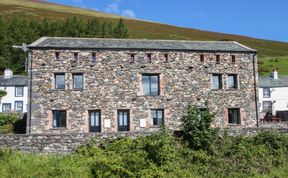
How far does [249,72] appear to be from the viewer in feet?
120

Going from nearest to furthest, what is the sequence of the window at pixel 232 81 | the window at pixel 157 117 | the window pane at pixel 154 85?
the window at pixel 157 117 < the window pane at pixel 154 85 < the window at pixel 232 81

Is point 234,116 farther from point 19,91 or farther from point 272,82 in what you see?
point 19,91

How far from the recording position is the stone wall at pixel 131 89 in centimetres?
3300

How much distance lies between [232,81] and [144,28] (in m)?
108

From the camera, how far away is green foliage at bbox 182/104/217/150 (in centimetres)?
2544

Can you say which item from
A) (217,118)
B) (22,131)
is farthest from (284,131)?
(22,131)

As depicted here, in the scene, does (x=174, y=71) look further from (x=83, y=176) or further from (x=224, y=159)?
(x=83, y=176)

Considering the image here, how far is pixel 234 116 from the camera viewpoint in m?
35.8

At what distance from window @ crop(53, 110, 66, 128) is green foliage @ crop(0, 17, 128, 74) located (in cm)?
3688

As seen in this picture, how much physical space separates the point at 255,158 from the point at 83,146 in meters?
10.6

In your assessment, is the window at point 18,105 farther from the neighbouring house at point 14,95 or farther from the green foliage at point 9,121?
the green foliage at point 9,121

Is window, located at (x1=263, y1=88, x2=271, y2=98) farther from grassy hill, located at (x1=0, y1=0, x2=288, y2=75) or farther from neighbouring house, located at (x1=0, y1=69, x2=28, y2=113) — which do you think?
grassy hill, located at (x1=0, y1=0, x2=288, y2=75)

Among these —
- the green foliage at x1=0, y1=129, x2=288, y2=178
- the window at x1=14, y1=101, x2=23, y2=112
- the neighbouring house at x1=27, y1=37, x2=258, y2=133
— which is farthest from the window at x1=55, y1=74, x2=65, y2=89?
the window at x1=14, y1=101, x2=23, y2=112

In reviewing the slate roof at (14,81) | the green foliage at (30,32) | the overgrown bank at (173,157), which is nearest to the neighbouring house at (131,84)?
the overgrown bank at (173,157)
